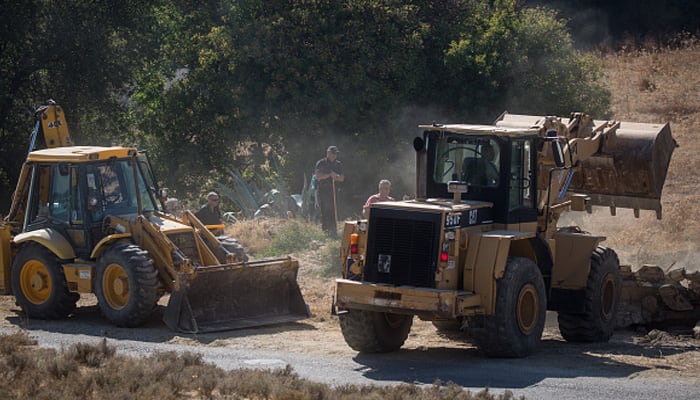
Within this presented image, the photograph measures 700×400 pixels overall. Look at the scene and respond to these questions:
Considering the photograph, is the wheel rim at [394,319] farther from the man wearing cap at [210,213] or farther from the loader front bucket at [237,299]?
the man wearing cap at [210,213]

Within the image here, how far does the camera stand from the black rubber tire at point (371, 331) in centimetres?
1331

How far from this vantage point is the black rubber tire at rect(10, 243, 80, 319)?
16094mm

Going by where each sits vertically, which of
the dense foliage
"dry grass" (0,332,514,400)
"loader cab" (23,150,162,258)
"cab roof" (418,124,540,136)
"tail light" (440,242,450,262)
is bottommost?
"dry grass" (0,332,514,400)

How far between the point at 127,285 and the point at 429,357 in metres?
4.60

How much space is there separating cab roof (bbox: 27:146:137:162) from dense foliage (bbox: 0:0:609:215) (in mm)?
9236

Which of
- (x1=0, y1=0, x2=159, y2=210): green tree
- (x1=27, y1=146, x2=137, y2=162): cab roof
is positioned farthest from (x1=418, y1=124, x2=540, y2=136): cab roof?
(x1=0, y1=0, x2=159, y2=210): green tree

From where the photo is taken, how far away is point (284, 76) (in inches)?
1005

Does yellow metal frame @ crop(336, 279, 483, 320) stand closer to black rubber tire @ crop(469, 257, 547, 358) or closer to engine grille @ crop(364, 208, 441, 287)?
engine grille @ crop(364, 208, 441, 287)

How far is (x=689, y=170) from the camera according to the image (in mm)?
27047

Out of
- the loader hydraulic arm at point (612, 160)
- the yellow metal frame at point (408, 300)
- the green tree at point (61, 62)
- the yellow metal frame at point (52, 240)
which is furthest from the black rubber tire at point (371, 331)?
the green tree at point (61, 62)

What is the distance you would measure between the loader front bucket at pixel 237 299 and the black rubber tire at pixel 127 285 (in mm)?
349

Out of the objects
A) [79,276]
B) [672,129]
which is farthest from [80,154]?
[672,129]

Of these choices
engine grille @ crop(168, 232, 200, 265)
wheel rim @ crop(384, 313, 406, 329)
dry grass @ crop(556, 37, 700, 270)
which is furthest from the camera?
dry grass @ crop(556, 37, 700, 270)

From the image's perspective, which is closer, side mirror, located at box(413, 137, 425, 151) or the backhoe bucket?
side mirror, located at box(413, 137, 425, 151)
